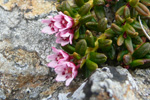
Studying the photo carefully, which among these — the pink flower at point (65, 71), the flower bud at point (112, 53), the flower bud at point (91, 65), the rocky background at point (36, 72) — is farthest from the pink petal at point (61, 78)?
the flower bud at point (112, 53)

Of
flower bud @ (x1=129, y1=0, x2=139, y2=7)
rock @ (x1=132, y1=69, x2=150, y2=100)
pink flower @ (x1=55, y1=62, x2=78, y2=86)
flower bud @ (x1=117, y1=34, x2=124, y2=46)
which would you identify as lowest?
rock @ (x1=132, y1=69, x2=150, y2=100)

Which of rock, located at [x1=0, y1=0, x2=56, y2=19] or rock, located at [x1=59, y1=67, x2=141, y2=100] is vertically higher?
rock, located at [x1=0, y1=0, x2=56, y2=19]

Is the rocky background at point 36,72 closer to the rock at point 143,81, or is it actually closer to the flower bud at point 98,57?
the rock at point 143,81

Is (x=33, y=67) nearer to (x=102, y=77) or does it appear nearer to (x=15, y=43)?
(x=15, y=43)

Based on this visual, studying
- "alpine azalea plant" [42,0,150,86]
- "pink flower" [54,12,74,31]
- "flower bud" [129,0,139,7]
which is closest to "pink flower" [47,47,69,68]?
"alpine azalea plant" [42,0,150,86]

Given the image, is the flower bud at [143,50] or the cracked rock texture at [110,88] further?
the flower bud at [143,50]

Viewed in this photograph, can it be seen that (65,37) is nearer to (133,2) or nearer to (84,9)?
(84,9)

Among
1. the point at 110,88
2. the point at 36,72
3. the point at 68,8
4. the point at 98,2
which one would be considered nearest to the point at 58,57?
the point at 36,72

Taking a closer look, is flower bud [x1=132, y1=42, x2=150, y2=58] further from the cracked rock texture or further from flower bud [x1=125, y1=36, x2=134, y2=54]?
the cracked rock texture

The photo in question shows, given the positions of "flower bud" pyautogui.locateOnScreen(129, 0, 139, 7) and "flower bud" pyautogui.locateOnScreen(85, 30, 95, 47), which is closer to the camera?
"flower bud" pyautogui.locateOnScreen(85, 30, 95, 47)
